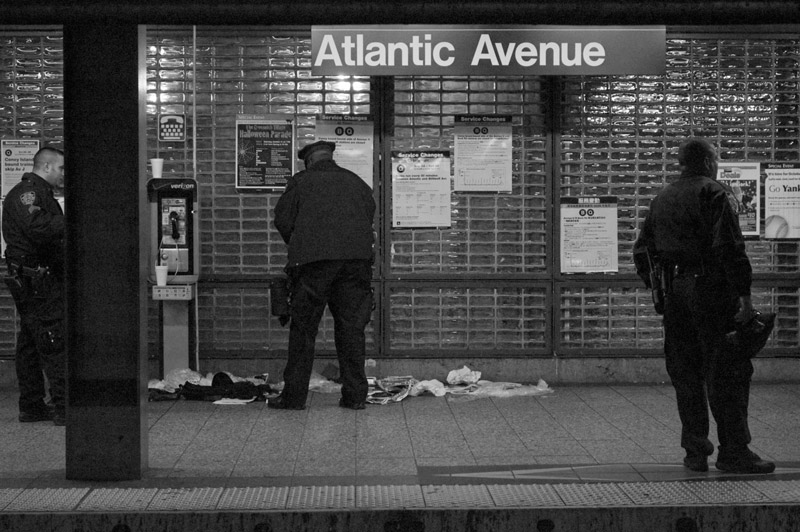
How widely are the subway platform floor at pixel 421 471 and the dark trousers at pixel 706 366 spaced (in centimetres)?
25

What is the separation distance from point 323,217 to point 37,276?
7.23ft

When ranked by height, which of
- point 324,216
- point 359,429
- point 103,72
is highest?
point 103,72

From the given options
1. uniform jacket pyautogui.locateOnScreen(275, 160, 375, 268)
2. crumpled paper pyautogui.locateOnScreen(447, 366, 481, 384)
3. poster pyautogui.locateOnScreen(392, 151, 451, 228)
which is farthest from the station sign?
crumpled paper pyautogui.locateOnScreen(447, 366, 481, 384)

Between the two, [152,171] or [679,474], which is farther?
[152,171]

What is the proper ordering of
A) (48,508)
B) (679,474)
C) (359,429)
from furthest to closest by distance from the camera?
(359,429)
(679,474)
(48,508)

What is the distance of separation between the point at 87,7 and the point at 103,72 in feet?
3.90

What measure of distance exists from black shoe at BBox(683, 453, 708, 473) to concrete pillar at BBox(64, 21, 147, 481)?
3208 millimetres

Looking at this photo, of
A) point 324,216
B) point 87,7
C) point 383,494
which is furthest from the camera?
point 324,216

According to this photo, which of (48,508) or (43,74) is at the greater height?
(43,74)

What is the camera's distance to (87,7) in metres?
5.04

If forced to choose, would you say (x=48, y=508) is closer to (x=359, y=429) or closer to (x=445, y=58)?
(x=359, y=429)

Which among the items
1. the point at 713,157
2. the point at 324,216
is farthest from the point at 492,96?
the point at 713,157

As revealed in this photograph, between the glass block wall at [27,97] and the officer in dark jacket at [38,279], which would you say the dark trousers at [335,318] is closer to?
the officer in dark jacket at [38,279]

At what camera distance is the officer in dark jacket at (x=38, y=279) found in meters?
8.32
